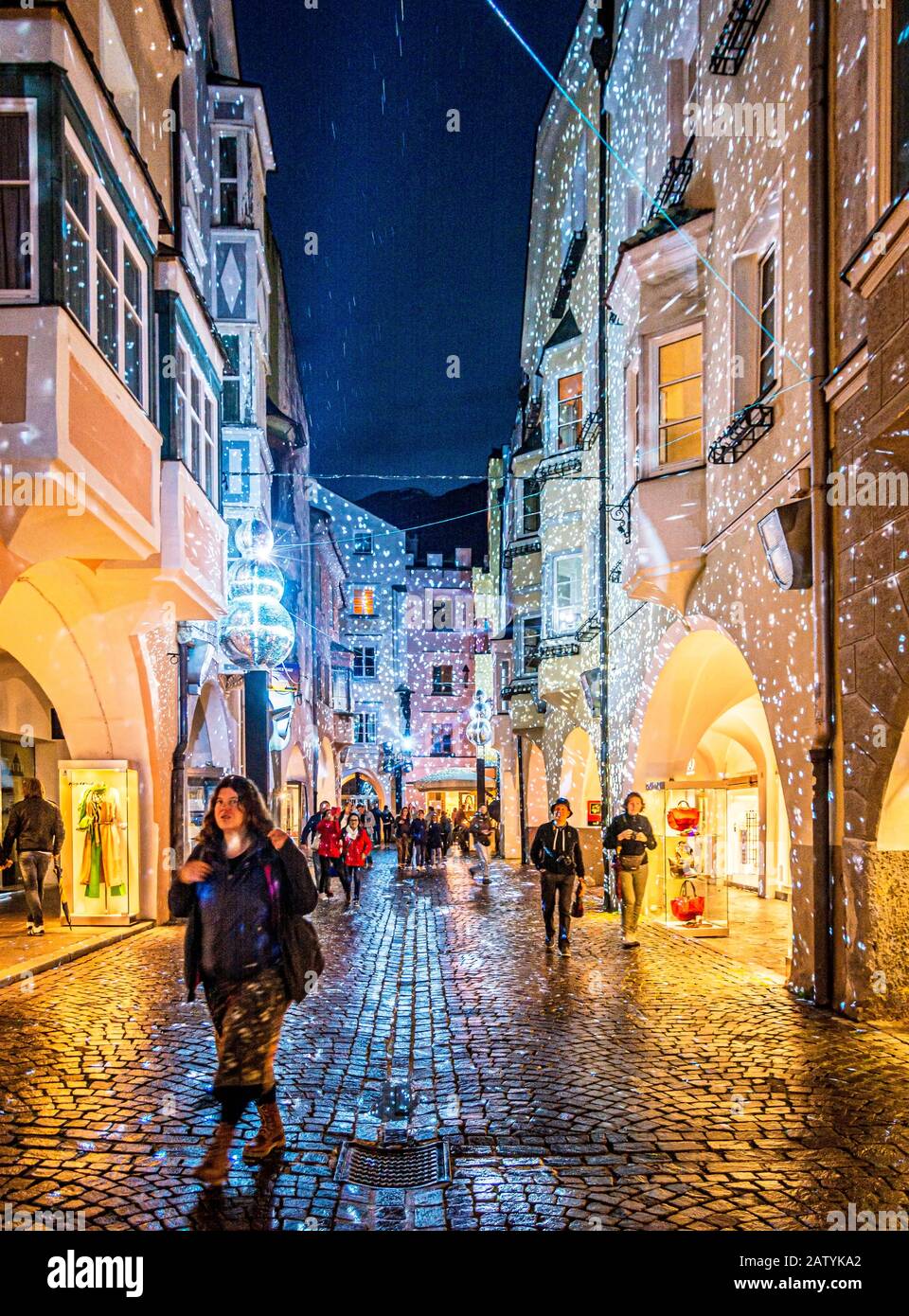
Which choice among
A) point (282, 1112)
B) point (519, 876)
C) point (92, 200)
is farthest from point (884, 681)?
point (519, 876)

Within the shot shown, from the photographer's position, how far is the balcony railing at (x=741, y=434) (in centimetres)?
1102

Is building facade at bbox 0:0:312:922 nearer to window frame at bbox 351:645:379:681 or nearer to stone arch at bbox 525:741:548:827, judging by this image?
stone arch at bbox 525:741:548:827

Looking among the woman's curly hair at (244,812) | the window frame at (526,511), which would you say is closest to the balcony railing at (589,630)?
the window frame at (526,511)

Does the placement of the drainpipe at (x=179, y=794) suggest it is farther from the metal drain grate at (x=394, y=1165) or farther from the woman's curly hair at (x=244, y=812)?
the woman's curly hair at (x=244, y=812)

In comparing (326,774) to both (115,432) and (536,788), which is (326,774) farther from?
(115,432)

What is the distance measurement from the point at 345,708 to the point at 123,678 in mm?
36169

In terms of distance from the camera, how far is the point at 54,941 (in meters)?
12.8

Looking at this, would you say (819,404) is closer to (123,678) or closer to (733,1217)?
(733,1217)

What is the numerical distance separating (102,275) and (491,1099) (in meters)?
8.55

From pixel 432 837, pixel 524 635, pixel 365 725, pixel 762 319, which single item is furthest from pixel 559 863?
pixel 365 725

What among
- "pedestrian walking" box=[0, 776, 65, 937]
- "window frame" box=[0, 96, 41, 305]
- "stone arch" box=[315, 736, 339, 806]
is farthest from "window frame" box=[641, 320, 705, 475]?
"stone arch" box=[315, 736, 339, 806]

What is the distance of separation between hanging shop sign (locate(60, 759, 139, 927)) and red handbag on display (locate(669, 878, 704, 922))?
760cm

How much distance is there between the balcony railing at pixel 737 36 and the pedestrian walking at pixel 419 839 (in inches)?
804
